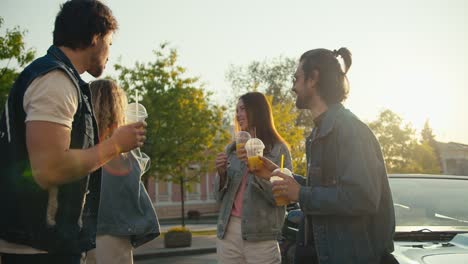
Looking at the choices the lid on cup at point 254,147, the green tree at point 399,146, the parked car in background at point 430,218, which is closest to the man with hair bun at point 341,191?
the parked car in background at point 430,218

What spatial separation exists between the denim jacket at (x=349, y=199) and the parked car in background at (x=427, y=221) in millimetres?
744

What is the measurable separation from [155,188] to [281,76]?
687 inches

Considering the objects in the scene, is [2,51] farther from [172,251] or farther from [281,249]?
[281,249]

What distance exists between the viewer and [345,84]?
2.97 meters

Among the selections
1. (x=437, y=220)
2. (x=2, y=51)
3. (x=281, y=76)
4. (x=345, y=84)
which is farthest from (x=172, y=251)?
(x=281, y=76)

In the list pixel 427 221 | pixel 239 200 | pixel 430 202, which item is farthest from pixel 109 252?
pixel 430 202

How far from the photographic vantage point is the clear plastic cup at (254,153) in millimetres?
3630

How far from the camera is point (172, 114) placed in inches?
931

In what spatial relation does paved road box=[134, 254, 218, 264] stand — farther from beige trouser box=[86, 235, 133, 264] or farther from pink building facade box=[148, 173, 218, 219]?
pink building facade box=[148, 173, 218, 219]

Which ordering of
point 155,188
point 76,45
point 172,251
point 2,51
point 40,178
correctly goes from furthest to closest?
point 155,188
point 2,51
point 172,251
point 76,45
point 40,178

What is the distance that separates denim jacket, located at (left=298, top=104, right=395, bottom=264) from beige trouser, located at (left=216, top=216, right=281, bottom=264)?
1338 millimetres

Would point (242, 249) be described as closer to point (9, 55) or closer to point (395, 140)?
point (9, 55)

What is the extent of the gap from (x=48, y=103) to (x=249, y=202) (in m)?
2.48

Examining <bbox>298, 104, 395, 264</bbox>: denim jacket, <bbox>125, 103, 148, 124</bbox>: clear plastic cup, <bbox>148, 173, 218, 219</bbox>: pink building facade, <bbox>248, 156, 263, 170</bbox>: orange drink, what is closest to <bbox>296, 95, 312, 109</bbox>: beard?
<bbox>298, 104, 395, 264</bbox>: denim jacket
